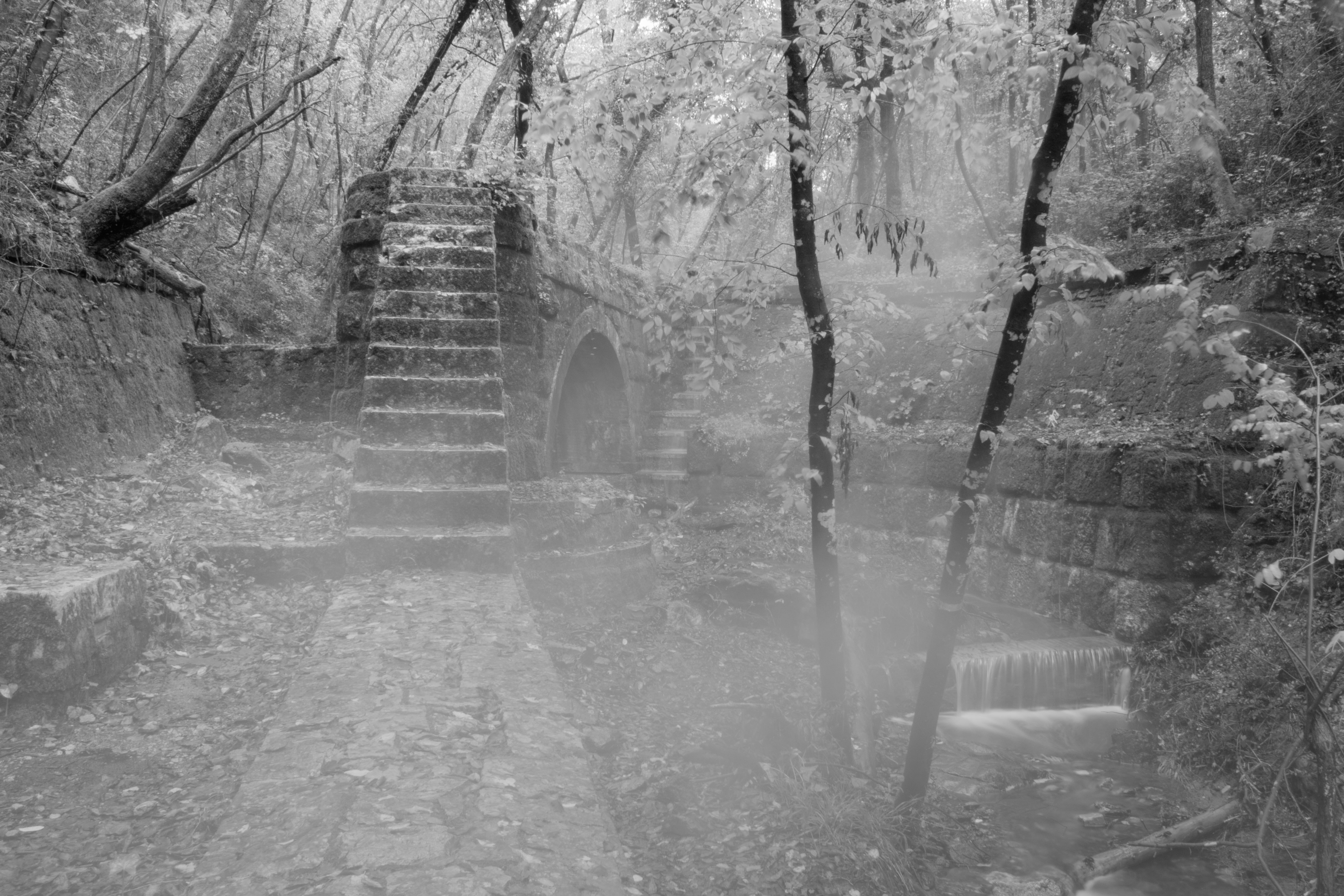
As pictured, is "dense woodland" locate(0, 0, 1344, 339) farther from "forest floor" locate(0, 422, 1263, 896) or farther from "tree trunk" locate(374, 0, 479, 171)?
"forest floor" locate(0, 422, 1263, 896)

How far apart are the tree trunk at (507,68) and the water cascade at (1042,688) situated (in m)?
8.36

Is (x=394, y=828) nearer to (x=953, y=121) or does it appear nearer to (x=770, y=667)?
(x=953, y=121)

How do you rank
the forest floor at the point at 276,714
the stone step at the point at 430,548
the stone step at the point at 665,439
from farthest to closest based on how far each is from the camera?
1. the stone step at the point at 665,439
2. the stone step at the point at 430,548
3. the forest floor at the point at 276,714

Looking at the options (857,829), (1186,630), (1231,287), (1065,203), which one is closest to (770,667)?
(857,829)

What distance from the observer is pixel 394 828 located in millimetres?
2277

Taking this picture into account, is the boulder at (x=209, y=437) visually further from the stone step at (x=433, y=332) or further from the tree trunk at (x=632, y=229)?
the tree trunk at (x=632, y=229)

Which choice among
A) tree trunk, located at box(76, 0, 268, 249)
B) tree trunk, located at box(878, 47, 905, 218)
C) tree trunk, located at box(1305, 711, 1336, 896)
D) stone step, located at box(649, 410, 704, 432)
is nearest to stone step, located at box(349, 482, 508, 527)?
tree trunk, located at box(76, 0, 268, 249)

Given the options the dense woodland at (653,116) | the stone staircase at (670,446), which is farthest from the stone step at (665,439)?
the dense woodland at (653,116)

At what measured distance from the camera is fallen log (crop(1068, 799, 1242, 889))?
13.9ft

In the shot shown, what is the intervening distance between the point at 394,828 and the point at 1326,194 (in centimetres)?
929

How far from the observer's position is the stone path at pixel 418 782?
2.10 meters

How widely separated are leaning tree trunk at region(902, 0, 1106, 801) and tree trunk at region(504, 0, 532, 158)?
25.7 ft

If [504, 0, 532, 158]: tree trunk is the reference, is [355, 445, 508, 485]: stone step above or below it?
below

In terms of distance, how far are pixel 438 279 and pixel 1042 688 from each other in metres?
5.46
